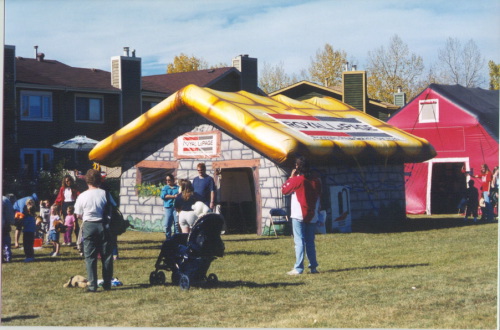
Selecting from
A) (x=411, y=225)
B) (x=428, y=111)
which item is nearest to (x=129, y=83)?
(x=428, y=111)

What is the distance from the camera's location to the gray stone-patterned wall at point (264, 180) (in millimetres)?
15805

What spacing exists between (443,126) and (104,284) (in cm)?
1321

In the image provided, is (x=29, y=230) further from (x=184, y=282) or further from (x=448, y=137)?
(x=448, y=137)

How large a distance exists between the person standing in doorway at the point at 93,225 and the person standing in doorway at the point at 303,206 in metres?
2.39

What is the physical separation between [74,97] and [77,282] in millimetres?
18806

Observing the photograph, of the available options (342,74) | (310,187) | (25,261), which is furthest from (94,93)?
(310,187)

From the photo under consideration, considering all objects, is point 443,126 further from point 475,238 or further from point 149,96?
point 149,96

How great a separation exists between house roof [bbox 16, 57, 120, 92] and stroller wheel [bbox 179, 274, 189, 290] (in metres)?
18.1

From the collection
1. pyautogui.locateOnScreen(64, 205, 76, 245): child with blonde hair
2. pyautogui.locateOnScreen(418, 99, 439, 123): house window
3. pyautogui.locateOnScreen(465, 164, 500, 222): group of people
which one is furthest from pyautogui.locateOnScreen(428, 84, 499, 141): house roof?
pyautogui.locateOnScreen(64, 205, 76, 245): child with blonde hair

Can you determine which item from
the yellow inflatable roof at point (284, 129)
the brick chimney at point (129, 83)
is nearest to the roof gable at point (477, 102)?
the yellow inflatable roof at point (284, 129)

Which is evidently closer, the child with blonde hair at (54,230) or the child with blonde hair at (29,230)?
the child with blonde hair at (29,230)

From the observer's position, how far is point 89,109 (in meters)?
28.0

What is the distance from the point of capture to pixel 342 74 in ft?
70.1

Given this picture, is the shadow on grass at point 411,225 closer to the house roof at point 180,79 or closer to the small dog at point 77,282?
the small dog at point 77,282
